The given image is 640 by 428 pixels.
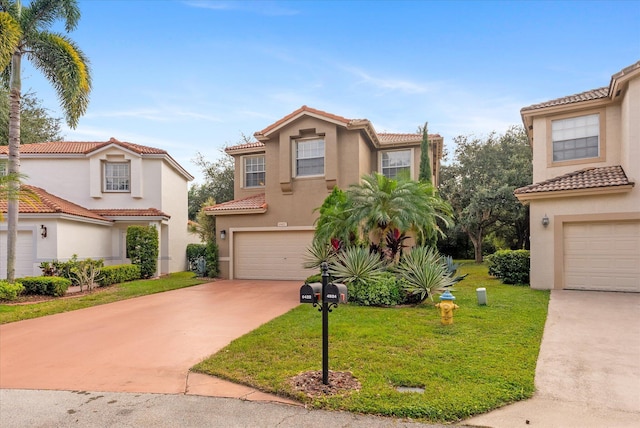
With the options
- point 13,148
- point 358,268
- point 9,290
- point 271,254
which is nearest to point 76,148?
point 13,148

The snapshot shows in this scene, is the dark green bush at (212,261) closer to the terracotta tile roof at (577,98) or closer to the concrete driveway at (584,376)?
the concrete driveway at (584,376)

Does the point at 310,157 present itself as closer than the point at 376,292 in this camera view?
No

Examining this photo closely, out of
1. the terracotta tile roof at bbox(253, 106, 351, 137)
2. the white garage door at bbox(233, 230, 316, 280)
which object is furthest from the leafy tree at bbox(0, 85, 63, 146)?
the terracotta tile roof at bbox(253, 106, 351, 137)

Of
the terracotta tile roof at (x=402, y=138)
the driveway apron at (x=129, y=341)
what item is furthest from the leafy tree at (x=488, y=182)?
the driveway apron at (x=129, y=341)

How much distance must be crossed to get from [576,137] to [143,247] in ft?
62.0

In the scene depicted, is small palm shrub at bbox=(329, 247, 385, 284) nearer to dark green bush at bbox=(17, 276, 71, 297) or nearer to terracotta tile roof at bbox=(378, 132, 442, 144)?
terracotta tile roof at bbox=(378, 132, 442, 144)

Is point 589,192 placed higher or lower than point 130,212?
higher

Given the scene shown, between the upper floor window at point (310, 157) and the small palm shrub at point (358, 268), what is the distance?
6721 millimetres

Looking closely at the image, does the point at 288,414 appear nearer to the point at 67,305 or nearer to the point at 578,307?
the point at 578,307

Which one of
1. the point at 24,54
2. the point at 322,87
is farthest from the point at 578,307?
the point at 24,54

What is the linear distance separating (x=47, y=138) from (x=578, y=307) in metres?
38.3

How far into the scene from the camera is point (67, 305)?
34.9 feet

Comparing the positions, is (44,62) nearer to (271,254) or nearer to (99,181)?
(99,181)

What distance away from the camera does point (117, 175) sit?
19.8 meters
